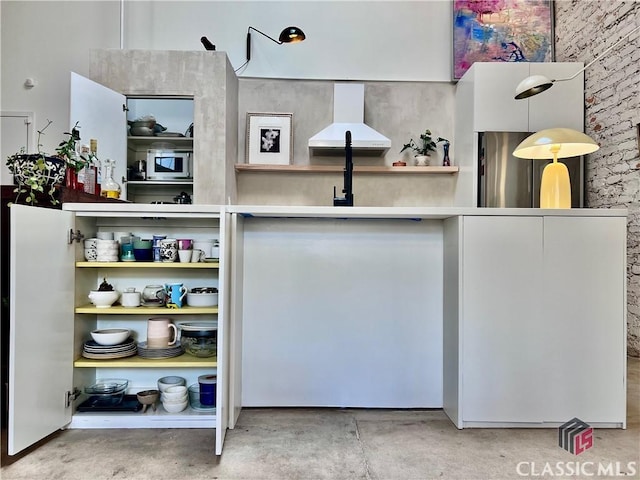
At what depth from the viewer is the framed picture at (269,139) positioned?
4418 mm

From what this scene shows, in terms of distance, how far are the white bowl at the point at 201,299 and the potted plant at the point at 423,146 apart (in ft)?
9.55

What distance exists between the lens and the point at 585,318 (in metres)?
2.21

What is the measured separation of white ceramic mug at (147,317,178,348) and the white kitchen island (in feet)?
1.25

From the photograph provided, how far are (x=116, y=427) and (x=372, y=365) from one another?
1.42 m

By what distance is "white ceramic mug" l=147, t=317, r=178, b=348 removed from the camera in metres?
2.27

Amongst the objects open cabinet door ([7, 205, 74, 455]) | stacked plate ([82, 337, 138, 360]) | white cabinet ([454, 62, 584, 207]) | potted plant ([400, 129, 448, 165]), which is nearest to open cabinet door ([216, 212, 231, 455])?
stacked plate ([82, 337, 138, 360])

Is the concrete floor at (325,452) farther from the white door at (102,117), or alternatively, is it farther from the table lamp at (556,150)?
the white door at (102,117)

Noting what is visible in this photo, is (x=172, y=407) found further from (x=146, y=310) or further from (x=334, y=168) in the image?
(x=334, y=168)

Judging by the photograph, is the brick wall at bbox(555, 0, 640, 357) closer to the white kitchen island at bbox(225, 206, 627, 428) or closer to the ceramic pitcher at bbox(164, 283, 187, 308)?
the white kitchen island at bbox(225, 206, 627, 428)

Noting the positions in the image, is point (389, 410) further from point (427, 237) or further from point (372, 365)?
point (427, 237)

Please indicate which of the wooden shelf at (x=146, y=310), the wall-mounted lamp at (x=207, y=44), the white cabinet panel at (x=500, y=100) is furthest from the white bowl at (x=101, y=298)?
the white cabinet panel at (x=500, y=100)

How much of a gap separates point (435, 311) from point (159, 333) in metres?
1.56

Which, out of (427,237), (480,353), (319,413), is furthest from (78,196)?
(480,353)

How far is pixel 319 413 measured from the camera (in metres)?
2.42
